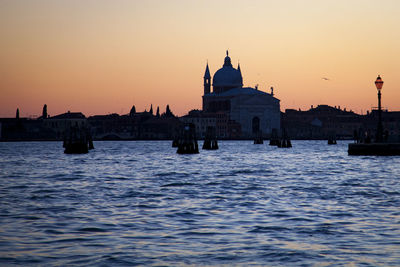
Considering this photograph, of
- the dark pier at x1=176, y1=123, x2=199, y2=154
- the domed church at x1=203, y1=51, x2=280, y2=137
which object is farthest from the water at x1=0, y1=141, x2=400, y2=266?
the domed church at x1=203, y1=51, x2=280, y2=137

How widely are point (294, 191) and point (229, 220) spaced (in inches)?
257

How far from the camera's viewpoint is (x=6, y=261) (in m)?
8.52

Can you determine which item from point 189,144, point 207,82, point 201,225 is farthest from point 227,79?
point 201,225

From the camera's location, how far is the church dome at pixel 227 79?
160m

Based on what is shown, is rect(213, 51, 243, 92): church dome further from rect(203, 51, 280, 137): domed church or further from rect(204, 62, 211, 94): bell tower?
rect(204, 62, 211, 94): bell tower

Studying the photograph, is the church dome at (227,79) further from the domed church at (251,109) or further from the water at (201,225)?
the water at (201,225)

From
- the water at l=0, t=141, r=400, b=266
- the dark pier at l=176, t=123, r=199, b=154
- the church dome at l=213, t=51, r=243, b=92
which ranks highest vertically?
the church dome at l=213, t=51, r=243, b=92

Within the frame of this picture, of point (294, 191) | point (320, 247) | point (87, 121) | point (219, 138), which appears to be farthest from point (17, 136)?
point (320, 247)

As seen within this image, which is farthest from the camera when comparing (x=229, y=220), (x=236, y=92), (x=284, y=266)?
(x=236, y=92)

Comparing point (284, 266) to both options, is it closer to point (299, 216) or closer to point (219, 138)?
point (299, 216)

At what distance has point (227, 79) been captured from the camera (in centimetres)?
16012

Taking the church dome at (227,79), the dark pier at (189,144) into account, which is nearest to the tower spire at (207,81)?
the church dome at (227,79)

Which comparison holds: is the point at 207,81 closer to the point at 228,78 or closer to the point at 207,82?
the point at 207,82

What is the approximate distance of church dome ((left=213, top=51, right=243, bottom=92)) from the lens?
160125 mm
